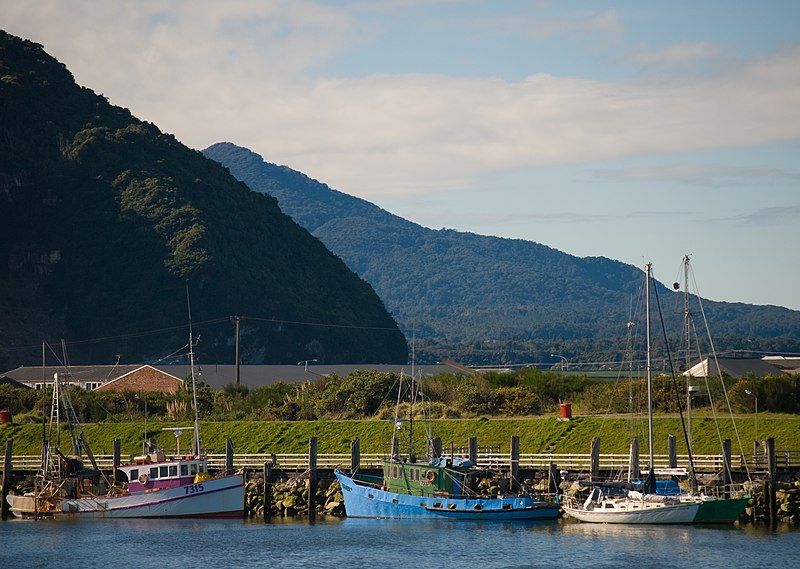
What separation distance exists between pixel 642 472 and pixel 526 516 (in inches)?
216

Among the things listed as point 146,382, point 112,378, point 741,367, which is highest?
point 741,367

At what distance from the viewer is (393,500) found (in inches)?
2441

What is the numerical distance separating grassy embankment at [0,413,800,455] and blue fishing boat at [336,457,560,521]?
7645mm

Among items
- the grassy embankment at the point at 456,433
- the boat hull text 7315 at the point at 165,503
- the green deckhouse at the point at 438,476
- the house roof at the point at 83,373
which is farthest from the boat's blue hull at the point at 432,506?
the house roof at the point at 83,373

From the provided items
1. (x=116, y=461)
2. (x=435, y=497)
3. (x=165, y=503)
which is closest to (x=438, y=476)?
(x=435, y=497)

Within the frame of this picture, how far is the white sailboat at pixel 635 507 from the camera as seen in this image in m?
56.6

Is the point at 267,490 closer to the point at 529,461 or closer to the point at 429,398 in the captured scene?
the point at 529,461

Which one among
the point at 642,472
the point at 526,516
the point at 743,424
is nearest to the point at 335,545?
the point at 526,516

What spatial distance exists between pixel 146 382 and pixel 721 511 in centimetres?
6565

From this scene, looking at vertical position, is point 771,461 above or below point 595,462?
above

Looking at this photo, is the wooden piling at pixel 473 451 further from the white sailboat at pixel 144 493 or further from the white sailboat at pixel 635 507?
the white sailboat at pixel 144 493

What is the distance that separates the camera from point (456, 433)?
72875 millimetres

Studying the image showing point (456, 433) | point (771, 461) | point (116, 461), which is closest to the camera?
point (771, 461)

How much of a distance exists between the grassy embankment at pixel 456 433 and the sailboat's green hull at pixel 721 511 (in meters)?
7.78
